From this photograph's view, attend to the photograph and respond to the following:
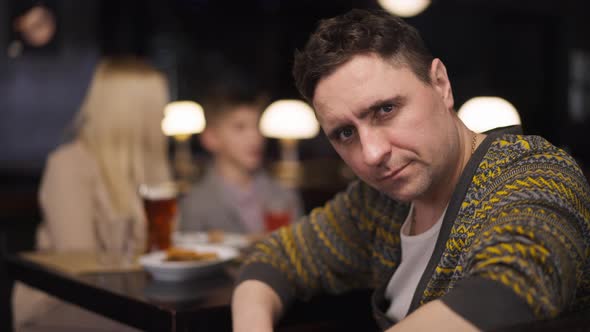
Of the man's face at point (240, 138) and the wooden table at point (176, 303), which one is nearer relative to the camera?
the wooden table at point (176, 303)

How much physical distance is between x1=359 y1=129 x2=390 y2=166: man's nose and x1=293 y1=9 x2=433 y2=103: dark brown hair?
13 cm

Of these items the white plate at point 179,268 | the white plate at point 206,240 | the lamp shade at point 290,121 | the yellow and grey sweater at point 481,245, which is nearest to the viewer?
the yellow and grey sweater at point 481,245

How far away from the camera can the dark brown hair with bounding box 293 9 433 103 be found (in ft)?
4.00

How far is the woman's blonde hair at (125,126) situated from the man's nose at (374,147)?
153cm

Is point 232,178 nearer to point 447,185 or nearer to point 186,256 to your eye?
point 186,256

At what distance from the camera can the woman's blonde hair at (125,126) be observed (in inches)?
102

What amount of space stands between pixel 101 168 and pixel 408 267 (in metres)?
1.55

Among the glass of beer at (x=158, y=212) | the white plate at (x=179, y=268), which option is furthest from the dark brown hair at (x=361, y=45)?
the glass of beer at (x=158, y=212)

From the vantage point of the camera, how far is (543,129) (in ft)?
31.2

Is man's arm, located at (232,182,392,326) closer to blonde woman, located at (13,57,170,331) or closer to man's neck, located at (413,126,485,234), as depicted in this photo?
man's neck, located at (413,126,485,234)

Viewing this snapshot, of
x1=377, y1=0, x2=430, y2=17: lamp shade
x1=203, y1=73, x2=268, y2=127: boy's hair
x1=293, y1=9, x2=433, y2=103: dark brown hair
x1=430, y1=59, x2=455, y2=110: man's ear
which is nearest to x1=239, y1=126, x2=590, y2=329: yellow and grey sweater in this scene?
x1=430, y1=59, x2=455, y2=110: man's ear

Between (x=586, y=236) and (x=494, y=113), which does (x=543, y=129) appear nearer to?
(x=494, y=113)

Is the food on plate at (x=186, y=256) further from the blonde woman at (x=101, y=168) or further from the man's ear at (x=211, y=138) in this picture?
the man's ear at (x=211, y=138)

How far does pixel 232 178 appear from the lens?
10.6ft
